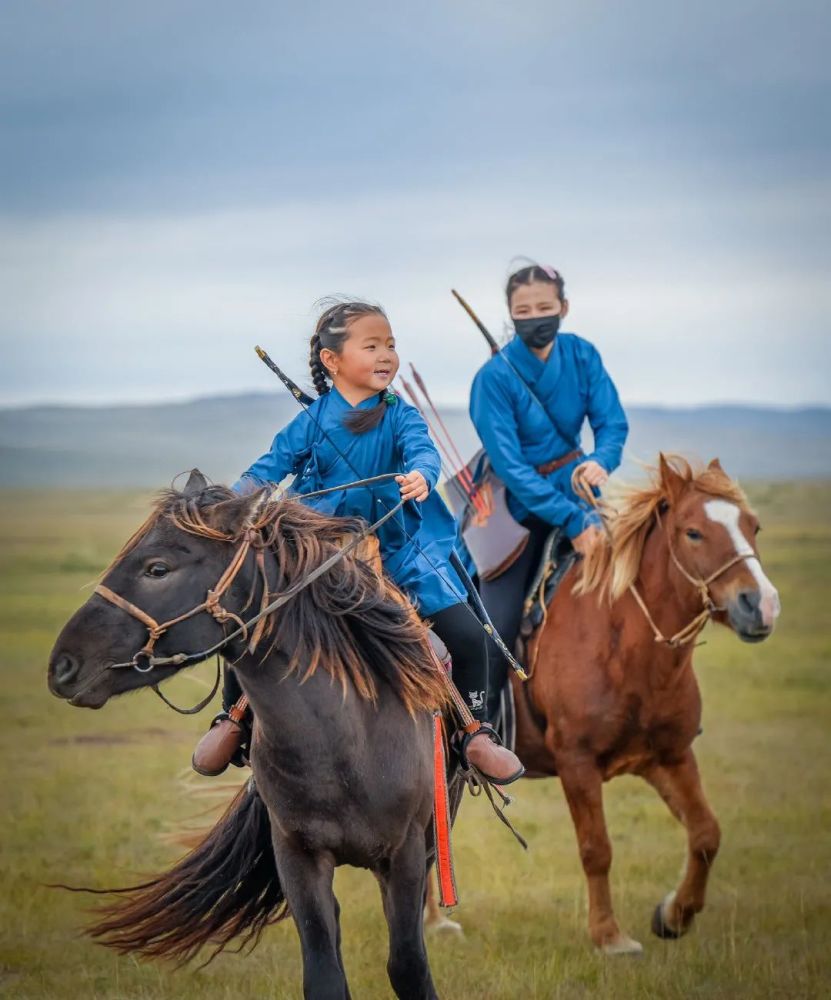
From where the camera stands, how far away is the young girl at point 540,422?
824 centimetres

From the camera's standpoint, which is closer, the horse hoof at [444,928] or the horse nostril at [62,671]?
the horse nostril at [62,671]

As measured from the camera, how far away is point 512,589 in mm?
8328

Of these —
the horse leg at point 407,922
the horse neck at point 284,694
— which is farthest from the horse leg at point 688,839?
the horse neck at point 284,694

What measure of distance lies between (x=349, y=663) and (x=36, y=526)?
50.1 metres

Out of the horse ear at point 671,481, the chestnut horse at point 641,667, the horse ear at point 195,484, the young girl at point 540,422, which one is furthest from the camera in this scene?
the young girl at point 540,422

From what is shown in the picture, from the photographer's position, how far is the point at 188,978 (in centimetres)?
746

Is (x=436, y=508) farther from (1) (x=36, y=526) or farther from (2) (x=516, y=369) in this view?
(1) (x=36, y=526)

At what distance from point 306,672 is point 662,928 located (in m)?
3.86

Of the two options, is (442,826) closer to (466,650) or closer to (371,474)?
(466,650)

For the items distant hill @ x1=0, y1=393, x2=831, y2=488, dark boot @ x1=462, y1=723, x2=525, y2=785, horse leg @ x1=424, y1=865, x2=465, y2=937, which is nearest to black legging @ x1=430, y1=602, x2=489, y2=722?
dark boot @ x1=462, y1=723, x2=525, y2=785

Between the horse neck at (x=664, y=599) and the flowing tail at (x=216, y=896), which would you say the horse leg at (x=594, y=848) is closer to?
the horse neck at (x=664, y=599)

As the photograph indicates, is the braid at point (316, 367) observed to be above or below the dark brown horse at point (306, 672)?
above

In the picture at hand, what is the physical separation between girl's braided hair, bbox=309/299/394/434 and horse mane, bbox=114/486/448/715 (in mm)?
505

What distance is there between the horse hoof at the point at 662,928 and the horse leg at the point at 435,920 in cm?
103
